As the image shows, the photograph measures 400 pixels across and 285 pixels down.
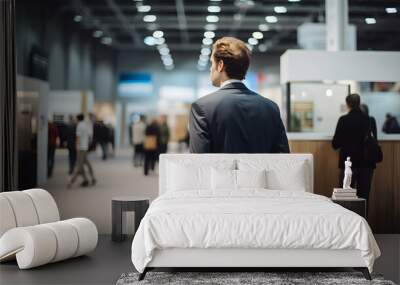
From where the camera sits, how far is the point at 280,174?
6.20 metres

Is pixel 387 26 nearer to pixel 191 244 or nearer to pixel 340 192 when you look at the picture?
pixel 340 192

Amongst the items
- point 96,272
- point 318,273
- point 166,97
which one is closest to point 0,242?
point 96,272

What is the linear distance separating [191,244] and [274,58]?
4.31 meters

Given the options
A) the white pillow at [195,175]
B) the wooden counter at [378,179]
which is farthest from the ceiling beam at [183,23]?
the white pillow at [195,175]

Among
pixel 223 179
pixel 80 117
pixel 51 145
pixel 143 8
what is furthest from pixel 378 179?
pixel 51 145

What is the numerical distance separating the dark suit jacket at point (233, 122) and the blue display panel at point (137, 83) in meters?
3.38

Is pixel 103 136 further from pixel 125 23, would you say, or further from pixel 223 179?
pixel 223 179

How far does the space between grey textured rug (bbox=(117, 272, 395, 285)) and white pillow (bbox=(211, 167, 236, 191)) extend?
1101mm

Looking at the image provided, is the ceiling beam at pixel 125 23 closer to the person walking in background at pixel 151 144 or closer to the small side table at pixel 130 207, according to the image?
the person walking in background at pixel 151 144

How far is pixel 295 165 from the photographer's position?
20.7 ft

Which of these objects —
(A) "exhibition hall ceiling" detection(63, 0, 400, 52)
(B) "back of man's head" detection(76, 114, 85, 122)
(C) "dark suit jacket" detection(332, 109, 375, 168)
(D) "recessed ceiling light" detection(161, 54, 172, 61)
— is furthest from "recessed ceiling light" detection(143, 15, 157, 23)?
(C) "dark suit jacket" detection(332, 109, 375, 168)

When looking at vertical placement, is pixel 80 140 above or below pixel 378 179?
above

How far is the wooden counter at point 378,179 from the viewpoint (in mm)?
7480

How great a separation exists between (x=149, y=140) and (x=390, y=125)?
3.00 metres
